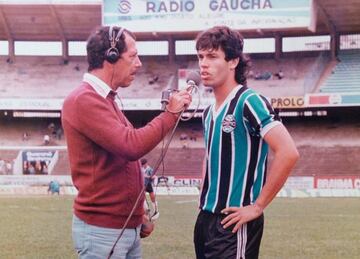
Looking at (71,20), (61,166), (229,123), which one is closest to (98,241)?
(229,123)

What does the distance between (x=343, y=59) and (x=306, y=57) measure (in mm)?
2353

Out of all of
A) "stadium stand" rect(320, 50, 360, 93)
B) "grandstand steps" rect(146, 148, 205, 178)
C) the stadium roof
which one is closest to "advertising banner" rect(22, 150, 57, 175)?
"grandstand steps" rect(146, 148, 205, 178)

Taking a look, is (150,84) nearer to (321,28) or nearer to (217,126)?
(321,28)

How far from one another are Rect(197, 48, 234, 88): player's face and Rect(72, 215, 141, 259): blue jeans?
98 centimetres

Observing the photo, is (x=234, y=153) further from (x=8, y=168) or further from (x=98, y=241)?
(x=8, y=168)

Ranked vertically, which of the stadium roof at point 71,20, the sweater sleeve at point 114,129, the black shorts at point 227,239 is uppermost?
the stadium roof at point 71,20

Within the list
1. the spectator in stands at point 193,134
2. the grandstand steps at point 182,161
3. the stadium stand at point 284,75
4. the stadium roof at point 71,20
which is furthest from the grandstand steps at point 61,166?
the stadium stand at point 284,75

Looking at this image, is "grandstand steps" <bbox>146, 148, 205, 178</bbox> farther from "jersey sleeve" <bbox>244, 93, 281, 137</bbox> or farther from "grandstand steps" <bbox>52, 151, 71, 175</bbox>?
"jersey sleeve" <bbox>244, 93, 281, 137</bbox>

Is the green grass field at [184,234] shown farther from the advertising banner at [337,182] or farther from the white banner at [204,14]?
the white banner at [204,14]

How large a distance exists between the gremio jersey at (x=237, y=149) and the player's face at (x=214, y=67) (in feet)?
0.35

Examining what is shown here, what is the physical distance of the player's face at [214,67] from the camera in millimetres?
3729

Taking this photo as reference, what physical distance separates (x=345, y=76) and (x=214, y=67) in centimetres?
3605

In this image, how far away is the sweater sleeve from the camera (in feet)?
11.2

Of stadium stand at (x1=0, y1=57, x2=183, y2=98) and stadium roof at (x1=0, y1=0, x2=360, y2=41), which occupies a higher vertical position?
stadium roof at (x1=0, y1=0, x2=360, y2=41)
